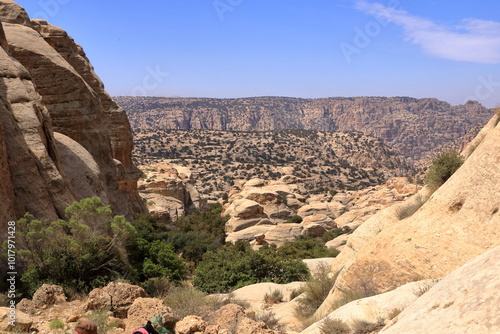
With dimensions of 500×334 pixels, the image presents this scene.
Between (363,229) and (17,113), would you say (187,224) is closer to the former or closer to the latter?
Answer: (17,113)

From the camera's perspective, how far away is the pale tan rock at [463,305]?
3502mm

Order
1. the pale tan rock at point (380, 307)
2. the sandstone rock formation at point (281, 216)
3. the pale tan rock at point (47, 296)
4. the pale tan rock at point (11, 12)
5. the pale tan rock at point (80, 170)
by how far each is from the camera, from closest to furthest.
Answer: the pale tan rock at point (380, 307), the pale tan rock at point (47, 296), the pale tan rock at point (80, 170), the pale tan rock at point (11, 12), the sandstone rock formation at point (281, 216)

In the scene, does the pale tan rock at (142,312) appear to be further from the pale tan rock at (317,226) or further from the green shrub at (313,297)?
the pale tan rock at (317,226)

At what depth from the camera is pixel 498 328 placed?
3277 mm

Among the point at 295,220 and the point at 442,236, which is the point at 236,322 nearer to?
the point at 442,236

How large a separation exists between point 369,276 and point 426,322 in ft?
17.0

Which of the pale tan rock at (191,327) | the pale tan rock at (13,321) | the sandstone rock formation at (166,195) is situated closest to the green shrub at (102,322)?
the pale tan rock at (13,321)

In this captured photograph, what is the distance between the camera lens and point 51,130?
64.6ft

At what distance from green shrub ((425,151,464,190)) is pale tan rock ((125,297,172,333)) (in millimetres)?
9335

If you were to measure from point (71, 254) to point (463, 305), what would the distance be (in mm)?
12435

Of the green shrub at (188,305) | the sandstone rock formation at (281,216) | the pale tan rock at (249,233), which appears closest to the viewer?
the green shrub at (188,305)

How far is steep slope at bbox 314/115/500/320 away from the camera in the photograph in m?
8.31

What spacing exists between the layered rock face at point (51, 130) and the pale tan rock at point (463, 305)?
13439mm

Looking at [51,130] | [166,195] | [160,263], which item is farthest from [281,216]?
[51,130]
